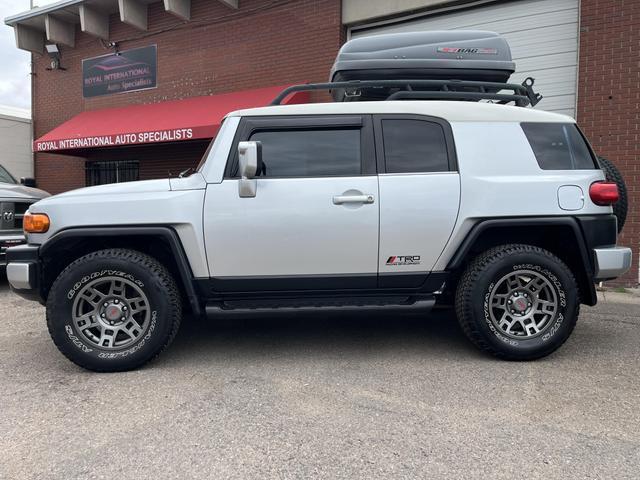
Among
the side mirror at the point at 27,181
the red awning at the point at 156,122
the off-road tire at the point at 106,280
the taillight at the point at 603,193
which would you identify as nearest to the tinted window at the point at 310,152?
the off-road tire at the point at 106,280

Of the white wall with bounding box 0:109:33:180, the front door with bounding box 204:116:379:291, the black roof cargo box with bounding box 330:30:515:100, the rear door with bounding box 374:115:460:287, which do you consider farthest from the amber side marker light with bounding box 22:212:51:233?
the white wall with bounding box 0:109:33:180

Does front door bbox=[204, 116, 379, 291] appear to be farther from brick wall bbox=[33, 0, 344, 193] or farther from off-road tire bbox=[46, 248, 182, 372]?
brick wall bbox=[33, 0, 344, 193]

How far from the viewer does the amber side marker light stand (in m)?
3.50

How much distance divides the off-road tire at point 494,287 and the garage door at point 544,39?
4.73 m

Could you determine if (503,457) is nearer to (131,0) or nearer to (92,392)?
(92,392)

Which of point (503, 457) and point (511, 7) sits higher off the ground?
point (511, 7)

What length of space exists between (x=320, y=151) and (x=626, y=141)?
5420 millimetres

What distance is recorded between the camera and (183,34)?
10.3m

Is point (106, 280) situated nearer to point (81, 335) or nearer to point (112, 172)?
point (81, 335)

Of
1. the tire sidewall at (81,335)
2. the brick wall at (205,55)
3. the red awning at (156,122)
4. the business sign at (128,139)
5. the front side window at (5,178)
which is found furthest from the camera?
the brick wall at (205,55)

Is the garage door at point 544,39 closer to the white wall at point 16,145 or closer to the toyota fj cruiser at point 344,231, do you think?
the toyota fj cruiser at point 344,231

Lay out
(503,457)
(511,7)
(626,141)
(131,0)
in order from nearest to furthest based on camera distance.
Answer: (503,457) → (626,141) → (511,7) → (131,0)

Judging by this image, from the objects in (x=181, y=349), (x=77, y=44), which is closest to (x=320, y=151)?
(x=181, y=349)

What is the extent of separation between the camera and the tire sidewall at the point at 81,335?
3.38 meters
